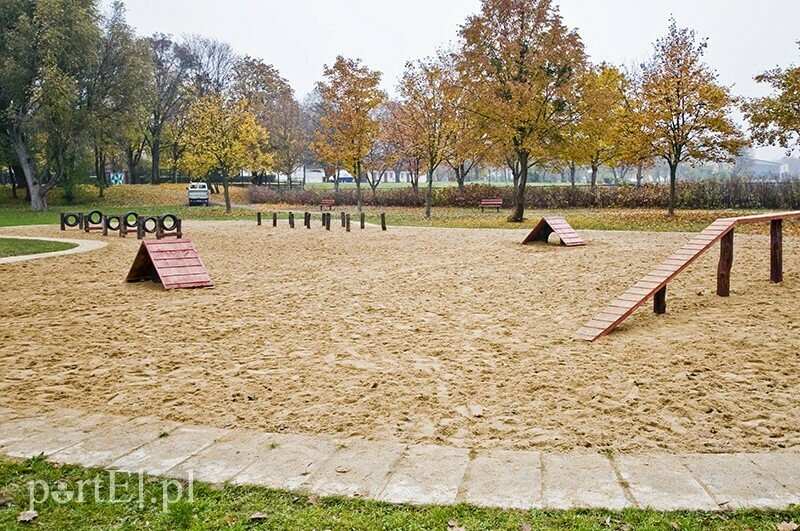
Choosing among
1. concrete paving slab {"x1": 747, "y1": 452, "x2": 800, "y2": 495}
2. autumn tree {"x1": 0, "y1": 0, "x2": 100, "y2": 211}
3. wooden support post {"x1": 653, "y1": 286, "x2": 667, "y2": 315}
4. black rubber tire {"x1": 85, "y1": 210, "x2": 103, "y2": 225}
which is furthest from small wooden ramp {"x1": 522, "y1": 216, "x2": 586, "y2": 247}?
autumn tree {"x1": 0, "y1": 0, "x2": 100, "y2": 211}

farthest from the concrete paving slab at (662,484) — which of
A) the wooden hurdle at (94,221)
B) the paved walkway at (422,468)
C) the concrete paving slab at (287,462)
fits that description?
the wooden hurdle at (94,221)

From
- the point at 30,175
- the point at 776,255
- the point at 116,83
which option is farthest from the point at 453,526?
the point at 116,83

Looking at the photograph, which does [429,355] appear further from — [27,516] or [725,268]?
[725,268]

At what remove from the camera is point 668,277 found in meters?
7.64

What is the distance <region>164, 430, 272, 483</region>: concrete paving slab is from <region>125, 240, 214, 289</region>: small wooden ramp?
22.3 ft

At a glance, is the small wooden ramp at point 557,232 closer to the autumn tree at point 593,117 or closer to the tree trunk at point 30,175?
the autumn tree at point 593,117

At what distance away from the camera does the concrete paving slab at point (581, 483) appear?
125 inches

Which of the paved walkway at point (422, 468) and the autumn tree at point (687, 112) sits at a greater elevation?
the autumn tree at point (687, 112)

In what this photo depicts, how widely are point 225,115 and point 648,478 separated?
35.3 m

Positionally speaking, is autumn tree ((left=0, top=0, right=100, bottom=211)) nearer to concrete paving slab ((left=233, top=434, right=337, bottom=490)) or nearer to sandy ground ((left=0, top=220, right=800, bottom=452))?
sandy ground ((left=0, top=220, right=800, bottom=452))

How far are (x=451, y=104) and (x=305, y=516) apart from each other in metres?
30.4

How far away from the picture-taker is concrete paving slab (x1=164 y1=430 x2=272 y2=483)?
3.55 metres

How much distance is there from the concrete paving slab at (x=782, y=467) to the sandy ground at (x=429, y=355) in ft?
0.63

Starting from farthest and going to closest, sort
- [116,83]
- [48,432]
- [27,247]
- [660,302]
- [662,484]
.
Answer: [116,83]
[27,247]
[660,302]
[48,432]
[662,484]
